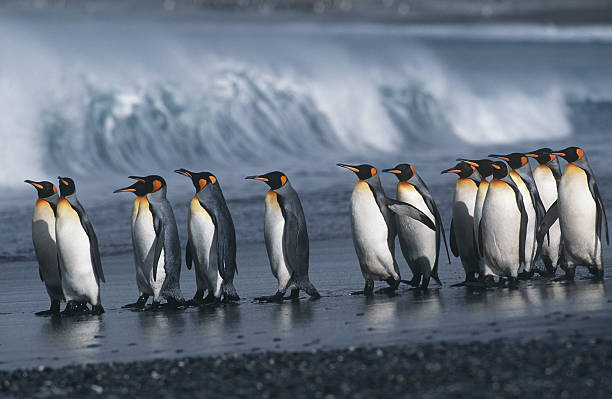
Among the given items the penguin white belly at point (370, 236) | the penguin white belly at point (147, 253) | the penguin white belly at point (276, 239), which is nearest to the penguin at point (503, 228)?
the penguin white belly at point (370, 236)

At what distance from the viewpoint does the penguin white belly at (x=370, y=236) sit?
8.19 m

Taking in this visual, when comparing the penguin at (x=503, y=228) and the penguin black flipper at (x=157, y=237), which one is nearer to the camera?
the penguin black flipper at (x=157, y=237)

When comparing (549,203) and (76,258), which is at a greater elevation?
(549,203)

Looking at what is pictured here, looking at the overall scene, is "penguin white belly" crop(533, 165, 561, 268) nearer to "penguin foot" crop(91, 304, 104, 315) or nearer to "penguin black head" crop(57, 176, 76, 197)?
"penguin foot" crop(91, 304, 104, 315)

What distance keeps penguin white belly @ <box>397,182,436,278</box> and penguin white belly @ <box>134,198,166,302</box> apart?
6.07 ft

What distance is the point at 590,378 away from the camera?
4.77 metres

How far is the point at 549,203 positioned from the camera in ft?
29.3

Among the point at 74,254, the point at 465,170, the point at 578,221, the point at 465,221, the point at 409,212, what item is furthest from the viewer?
the point at 465,170

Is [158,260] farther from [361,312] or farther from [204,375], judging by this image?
[204,375]

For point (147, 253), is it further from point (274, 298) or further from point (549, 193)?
point (549, 193)

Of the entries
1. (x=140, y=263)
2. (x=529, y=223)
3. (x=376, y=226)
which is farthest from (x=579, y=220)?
(x=140, y=263)

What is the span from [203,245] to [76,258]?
903 millimetres

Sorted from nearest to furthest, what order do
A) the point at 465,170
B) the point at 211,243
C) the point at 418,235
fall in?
the point at 211,243, the point at 418,235, the point at 465,170

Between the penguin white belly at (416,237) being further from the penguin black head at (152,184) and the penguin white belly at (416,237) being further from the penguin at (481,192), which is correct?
the penguin black head at (152,184)
